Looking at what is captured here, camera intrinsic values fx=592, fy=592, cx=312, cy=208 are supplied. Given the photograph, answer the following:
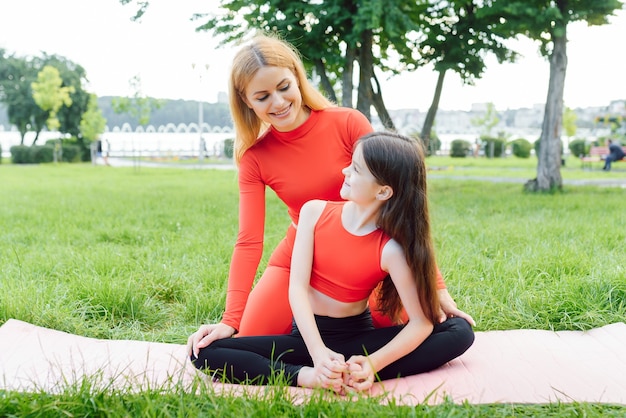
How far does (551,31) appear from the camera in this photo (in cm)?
898

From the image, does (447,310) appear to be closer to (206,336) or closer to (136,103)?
(206,336)

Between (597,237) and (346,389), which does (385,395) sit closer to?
(346,389)

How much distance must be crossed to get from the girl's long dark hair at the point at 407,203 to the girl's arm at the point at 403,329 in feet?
0.08

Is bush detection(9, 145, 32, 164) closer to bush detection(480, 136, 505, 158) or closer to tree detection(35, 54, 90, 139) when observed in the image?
tree detection(35, 54, 90, 139)

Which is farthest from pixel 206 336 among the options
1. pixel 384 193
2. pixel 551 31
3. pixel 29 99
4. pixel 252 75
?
pixel 29 99

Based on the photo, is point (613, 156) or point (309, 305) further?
point (613, 156)

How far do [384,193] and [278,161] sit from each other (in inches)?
23.2

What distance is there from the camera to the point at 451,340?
7.61 feet

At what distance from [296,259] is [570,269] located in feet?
7.19

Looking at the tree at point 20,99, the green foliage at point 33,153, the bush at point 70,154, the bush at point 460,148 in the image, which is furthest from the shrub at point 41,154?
the bush at point 460,148

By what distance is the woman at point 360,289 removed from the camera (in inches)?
84.0

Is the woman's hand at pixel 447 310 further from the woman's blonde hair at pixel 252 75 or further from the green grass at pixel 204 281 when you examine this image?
the woman's blonde hair at pixel 252 75

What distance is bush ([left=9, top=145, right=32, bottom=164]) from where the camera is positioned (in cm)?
2617

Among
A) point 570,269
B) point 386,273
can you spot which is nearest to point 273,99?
point 386,273
